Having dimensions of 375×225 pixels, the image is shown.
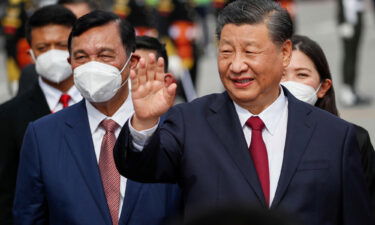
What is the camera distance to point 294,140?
3.62 m

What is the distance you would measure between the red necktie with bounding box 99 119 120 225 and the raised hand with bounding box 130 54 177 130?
0.78 metres

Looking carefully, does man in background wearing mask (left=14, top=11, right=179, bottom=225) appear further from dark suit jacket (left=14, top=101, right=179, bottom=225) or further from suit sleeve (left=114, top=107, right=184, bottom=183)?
suit sleeve (left=114, top=107, right=184, bottom=183)

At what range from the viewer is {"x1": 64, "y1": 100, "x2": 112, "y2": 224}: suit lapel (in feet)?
13.5

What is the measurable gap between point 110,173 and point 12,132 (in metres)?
0.87

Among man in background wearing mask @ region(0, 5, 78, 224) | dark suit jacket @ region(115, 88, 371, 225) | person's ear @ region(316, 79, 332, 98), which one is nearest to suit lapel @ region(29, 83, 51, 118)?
man in background wearing mask @ region(0, 5, 78, 224)

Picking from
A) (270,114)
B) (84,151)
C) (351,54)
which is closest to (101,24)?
(84,151)

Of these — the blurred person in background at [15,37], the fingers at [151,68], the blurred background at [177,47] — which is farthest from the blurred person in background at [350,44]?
the fingers at [151,68]

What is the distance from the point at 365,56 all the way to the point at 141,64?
1464 centimetres

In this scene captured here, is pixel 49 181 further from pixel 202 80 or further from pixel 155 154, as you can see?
pixel 202 80

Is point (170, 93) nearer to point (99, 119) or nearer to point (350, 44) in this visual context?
point (99, 119)

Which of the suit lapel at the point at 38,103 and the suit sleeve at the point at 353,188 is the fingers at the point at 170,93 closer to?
the suit sleeve at the point at 353,188

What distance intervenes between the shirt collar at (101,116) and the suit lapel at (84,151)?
1.7 inches

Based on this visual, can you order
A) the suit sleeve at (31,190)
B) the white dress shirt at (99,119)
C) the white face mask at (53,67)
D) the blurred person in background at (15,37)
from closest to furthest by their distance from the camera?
the suit sleeve at (31,190)
the white dress shirt at (99,119)
the white face mask at (53,67)
the blurred person in background at (15,37)

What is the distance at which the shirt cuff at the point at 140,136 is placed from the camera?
11.3ft
